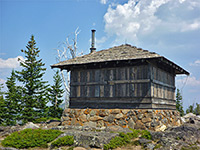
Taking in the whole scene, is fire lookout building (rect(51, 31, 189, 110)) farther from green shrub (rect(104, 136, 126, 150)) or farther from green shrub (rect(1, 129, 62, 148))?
green shrub (rect(1, 129, 62, 148))

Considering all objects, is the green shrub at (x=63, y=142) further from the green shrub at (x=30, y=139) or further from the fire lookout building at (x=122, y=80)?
the fire lookout building at (x=122, y=80)

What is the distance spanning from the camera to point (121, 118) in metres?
14.3

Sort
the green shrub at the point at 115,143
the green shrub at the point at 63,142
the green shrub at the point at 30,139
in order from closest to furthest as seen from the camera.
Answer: the green shrub at the point at 115,143, the green shrub at the point at 63,142, the green shrub at the point at 30,139

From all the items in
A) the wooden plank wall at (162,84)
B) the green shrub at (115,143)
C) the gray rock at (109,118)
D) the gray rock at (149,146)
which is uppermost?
the wooden plank wall at (162,84)

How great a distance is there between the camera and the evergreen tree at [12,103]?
2194cm

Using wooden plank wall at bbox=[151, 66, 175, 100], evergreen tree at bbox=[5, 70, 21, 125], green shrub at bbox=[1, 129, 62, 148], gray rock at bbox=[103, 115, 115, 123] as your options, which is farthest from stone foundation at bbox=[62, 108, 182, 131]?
evergreen tree at bbox=[5, 70, 21, 125]

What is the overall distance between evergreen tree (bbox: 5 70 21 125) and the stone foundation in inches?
319

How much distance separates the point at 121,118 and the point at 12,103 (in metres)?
12.6

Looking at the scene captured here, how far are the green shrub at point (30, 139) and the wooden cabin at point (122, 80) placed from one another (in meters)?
4.48

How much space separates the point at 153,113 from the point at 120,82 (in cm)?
286

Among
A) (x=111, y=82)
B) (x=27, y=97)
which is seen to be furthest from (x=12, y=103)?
(x=111, y=82)

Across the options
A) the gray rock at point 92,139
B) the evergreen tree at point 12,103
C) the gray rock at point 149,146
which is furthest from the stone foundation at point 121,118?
the evergreen tree at point 12,103

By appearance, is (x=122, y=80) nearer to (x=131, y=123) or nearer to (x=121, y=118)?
(x=121, y=118)

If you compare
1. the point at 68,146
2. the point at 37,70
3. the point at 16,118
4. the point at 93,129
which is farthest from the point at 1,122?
the point at 68,146
